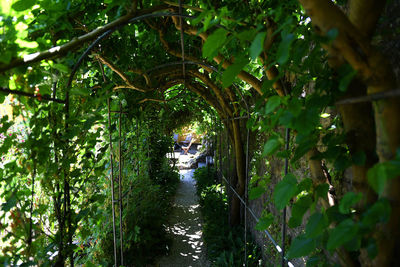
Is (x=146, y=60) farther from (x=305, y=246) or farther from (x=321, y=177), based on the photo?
(x=305, y=246)

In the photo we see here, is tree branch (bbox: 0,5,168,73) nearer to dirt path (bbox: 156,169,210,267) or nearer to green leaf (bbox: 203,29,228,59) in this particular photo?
green leaf (bbox: 203,29,228,59)

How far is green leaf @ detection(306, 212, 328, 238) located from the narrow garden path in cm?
334

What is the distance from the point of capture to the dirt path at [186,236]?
362 centimetres

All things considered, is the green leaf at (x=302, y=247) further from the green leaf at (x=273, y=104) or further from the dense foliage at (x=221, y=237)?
the dense foliage at (x=221, y=237)

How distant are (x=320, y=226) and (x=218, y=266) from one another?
305cm

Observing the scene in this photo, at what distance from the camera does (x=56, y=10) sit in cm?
99

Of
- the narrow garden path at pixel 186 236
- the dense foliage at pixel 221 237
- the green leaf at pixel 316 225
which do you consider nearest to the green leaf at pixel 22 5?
the green leaf at pixel 316 225

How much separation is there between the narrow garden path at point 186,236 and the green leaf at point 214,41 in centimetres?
354

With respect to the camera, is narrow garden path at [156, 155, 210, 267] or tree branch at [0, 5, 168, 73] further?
narrow garden path at [156, 155, 210, 267]

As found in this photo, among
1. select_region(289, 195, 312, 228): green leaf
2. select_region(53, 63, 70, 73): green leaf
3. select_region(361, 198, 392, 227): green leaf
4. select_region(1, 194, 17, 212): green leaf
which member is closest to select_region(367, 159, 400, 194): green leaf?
select_region(361, 198, 392, 227): green leaf

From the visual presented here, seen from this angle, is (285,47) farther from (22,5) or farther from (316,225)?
(22,5)

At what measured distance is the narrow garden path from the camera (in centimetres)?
363

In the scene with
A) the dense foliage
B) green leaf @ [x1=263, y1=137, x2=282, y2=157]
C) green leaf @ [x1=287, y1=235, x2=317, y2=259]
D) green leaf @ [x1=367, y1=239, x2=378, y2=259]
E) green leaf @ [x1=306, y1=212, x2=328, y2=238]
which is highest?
green leaf @ [x1=263, y1=137, x2=282, y2=157]

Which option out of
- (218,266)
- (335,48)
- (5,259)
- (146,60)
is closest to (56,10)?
(5,259)
